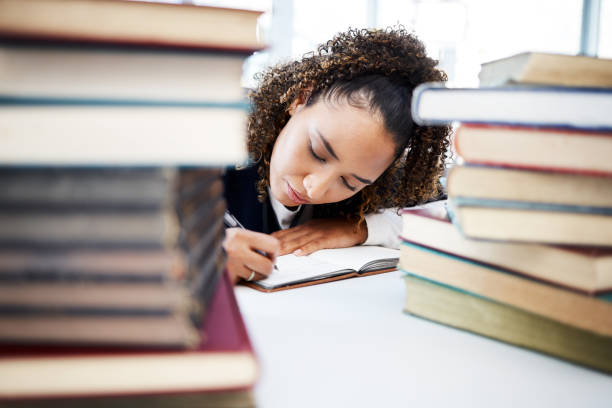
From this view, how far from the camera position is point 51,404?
0.86ft

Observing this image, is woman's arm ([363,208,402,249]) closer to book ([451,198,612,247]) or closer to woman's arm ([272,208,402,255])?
woman's arm ([272,208,402,255])

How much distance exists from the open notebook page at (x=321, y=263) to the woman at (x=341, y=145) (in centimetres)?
4

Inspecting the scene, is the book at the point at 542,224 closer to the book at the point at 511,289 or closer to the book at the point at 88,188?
the book at the point at 511,289

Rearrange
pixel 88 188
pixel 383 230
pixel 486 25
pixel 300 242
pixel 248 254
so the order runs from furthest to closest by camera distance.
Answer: pixel 486 25
pixel 383 230
pixel 300 242
pixel 248 254
pixel 88 188

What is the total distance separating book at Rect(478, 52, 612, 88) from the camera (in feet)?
1.25

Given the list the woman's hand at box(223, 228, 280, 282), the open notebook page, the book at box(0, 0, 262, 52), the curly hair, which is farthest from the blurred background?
the book at box(0, 0, 262, 52)

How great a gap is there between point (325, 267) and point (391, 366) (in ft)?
1.07

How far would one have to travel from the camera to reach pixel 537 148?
382mm

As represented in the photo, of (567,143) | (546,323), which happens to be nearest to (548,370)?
(546,323)

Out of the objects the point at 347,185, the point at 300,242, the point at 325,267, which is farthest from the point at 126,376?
the point at 347,185

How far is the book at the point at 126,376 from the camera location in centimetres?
26

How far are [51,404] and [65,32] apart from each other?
0.23m

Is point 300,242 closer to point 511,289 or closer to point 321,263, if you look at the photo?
point 321,263

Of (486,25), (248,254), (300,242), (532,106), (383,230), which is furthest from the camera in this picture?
(486,25)
